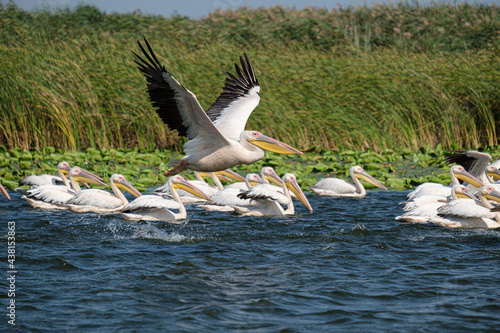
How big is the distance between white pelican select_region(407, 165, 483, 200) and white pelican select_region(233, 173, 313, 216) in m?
1.27

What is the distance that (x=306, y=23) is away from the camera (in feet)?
70.0

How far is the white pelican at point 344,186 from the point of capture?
896cm

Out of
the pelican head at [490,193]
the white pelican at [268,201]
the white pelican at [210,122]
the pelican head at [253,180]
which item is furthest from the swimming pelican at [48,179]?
the pelican head at [490,193]

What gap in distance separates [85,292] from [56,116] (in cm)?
680

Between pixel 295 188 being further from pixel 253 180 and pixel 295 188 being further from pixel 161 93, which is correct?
pixel 161 93

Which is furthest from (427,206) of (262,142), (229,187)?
(229,187)

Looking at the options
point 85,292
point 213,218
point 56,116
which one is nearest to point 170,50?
point 56,116

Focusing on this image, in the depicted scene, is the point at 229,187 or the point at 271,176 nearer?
the point at 229,187

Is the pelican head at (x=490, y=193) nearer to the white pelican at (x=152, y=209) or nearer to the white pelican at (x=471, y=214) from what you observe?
the white pelican at (x=471, y=214)

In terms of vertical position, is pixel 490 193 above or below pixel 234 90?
below

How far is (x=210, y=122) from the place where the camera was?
5.55 m

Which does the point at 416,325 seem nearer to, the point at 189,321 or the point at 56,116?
the point at 189,321

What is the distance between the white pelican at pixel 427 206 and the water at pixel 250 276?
0.11 meters

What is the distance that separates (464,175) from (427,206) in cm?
125
